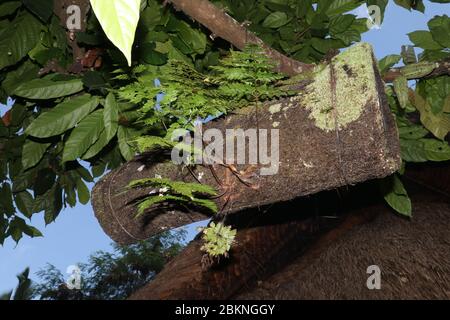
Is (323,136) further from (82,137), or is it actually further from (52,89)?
(52,89)

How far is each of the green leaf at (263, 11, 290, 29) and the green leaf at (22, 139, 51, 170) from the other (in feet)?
4.57

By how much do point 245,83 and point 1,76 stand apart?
1.82 m

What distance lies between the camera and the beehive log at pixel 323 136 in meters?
1.30

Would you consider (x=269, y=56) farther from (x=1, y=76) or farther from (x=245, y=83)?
(x=1, y=76)

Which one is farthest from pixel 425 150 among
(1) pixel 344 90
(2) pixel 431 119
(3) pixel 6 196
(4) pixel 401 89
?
(3) pixel 6 196

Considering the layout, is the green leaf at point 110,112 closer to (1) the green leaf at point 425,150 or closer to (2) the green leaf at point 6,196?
(1) the green leaf at point 425,150

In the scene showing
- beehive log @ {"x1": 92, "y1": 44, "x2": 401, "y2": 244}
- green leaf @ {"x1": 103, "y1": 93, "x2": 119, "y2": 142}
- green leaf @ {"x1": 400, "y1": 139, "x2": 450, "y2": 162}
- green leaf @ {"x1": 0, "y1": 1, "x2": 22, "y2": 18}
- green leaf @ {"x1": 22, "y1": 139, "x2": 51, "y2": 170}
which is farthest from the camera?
green leaf @ {"x1": 22, "y1": 139, "x2": 51, "y2": 170}

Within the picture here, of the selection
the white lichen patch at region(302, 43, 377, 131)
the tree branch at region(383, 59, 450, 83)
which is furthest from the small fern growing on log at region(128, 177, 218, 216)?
the tree branch at region(383, 59, 450, 83)

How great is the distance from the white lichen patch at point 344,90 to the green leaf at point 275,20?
3.94ft

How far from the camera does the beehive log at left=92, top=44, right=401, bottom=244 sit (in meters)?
1.30

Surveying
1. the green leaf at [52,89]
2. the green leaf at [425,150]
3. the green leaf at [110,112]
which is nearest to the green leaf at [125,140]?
the green leaf at [110,112]

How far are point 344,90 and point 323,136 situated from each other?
0.14 metres

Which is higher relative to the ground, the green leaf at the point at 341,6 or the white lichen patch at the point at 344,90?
the green leaf at the point at 341,6

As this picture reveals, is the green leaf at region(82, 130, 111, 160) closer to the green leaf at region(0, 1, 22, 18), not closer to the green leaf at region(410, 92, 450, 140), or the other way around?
the green leaf at region(0, 1, 22, 18)
